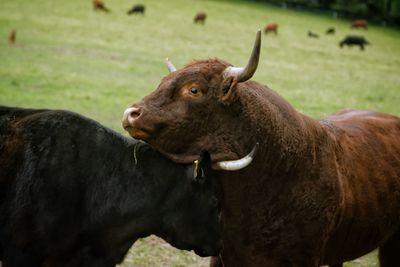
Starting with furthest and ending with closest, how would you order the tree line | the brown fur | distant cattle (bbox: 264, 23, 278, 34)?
1. the tree line
2. distant cattle (bbox: 264, 23, 278, 34)
3. the brown fur

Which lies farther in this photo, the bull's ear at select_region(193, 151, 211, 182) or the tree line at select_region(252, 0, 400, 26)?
the tree line at select_region(252, 0, 400, 26)

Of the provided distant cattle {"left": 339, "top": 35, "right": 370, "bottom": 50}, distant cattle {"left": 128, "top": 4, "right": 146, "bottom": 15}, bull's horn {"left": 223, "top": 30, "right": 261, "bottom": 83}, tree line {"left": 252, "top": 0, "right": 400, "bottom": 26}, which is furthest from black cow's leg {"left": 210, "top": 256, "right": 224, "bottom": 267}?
tree line {"left": 252, "top": 0, "right": 400, "bottom": 26}

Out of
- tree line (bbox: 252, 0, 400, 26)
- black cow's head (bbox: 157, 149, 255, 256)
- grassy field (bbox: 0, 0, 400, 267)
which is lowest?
tree line (bbox: 252, 0, 400, 26)

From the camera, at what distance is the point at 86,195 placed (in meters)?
5.80

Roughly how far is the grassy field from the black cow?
79.8 inches

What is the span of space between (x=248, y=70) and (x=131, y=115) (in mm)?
945

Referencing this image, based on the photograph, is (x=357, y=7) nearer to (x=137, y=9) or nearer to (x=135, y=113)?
(x=137, y=9)

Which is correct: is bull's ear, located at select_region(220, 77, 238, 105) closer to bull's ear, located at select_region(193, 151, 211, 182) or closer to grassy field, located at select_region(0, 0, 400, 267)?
bull's ear, located at select_region(193, 151, 211, 182)

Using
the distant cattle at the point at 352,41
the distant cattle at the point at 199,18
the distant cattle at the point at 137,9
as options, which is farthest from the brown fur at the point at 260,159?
the distant cattle at the point at 137,9

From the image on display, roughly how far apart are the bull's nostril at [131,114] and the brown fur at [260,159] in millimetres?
31

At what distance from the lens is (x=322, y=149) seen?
5793 mm

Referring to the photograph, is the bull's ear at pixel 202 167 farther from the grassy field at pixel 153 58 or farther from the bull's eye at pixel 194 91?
the grassy field at pixel 153 58

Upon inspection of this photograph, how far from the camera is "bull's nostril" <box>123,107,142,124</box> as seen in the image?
5188 mm

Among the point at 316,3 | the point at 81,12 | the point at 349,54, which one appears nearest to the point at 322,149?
the point at 349,54
